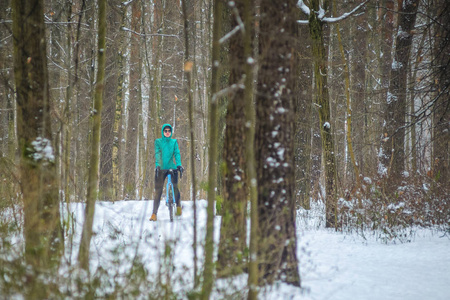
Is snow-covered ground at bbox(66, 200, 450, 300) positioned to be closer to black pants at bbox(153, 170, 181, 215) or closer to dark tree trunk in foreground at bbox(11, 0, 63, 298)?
dark tree trunk in foreground at bbox(11, 0, 63, 298)

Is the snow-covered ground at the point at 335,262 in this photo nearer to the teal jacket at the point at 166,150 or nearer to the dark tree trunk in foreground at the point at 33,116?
the dark tree trunk in foreground at the point at 33,116

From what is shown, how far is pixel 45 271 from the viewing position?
2.29 meters

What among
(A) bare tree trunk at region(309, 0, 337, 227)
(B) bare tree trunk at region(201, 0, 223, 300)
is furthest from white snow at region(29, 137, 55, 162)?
(A) bare tree trunk at region(309, 0, 337, 227)

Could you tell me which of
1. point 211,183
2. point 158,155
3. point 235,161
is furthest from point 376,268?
point 158,155

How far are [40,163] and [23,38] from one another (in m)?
1.25

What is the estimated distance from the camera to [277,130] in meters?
3.47

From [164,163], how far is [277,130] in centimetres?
489

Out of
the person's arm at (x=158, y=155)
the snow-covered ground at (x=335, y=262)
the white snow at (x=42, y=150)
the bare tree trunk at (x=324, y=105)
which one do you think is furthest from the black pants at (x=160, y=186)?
the white snow at (x=42, y=150)

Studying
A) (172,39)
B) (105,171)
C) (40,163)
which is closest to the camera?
(40,163)

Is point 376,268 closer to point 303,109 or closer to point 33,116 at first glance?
point 33,116

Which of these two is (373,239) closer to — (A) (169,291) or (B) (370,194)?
(B) (370,194)

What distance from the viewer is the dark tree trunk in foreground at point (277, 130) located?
3438mm

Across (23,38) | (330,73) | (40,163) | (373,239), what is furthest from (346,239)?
(330,73)

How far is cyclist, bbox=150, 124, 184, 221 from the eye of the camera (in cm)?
753
